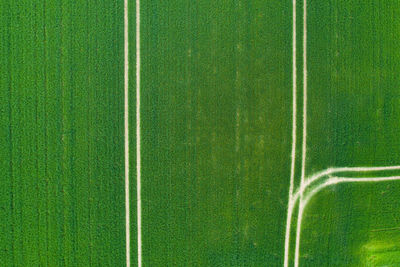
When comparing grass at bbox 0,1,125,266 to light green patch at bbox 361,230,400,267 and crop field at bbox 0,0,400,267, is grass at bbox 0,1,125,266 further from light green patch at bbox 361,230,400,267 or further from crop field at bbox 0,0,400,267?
light green patch at bbox 361,230,400,267

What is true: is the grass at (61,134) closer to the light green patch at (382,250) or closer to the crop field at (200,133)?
the crop field at (200,133)

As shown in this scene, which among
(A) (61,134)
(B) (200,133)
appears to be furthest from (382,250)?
(A) (61,134)

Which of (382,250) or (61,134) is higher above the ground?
(61,134)

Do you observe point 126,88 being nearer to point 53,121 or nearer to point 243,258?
point 53,121

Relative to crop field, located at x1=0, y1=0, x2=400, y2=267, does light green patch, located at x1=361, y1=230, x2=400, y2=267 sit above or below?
below

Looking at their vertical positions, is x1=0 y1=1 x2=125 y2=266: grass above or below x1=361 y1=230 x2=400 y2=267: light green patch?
above

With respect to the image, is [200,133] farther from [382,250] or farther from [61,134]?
[382,250]

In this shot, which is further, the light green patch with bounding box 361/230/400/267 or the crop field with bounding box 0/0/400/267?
the light green patch with bounding box 361/230/400/267

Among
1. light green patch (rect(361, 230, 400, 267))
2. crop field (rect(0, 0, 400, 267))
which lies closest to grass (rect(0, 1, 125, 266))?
crop field (rect(0, 0, 400, 267))
